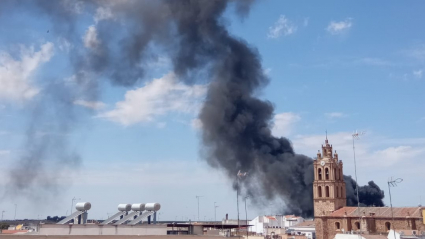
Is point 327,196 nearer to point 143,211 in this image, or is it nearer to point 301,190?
point 301,190

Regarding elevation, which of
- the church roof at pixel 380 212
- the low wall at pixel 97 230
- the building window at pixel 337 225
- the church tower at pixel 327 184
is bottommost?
the building window at pixel 337 225

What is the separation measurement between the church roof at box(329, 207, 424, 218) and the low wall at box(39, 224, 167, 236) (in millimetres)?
63485

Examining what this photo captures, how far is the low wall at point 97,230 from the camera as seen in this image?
76.4 m

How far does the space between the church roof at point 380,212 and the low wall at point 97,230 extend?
63.5m

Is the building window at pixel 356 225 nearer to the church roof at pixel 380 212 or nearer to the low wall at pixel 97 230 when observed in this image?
the church roof at pixel 380 212

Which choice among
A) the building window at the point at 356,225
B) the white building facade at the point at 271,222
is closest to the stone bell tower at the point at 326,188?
the building window at the point at 356,225

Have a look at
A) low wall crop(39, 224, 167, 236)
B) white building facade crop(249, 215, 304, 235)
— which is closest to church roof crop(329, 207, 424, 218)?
white building facade crop(249, 215, 304, 235)

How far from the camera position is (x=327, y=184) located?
132 m

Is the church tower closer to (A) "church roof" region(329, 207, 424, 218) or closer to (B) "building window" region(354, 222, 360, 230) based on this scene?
(A) "church roof" region(329, 207, 424, 218)

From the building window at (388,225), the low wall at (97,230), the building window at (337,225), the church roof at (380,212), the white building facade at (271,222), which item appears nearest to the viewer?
the low wall at (97,230)

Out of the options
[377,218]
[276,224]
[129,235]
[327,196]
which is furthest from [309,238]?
→ [129,235]

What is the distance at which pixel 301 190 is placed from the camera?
149 metres

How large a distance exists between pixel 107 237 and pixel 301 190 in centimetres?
8839

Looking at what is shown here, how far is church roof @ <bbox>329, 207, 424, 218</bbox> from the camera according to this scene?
4343 inches
